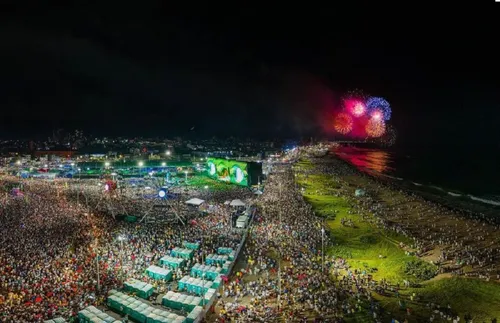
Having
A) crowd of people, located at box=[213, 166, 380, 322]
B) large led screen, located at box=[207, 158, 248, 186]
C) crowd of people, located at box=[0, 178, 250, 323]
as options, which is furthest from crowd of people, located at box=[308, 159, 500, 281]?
large led screen, located at box=[207, 158, 248, 186]

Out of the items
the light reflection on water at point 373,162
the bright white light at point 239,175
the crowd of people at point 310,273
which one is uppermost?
the bright white light at point 239,175

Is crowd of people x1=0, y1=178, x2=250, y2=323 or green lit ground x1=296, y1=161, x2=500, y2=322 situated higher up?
crowd of people x1=0, y1=178, x2=250, y2=323

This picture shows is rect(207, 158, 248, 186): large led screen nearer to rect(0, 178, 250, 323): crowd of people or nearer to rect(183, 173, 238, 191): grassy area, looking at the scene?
rect(183, 173, 238, 191): grassy area

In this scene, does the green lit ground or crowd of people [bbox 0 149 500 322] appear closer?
crowd of people [bbox 0 149 500 322]

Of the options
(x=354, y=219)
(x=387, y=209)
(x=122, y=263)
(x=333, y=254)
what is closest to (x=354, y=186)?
(x=387, y=209)

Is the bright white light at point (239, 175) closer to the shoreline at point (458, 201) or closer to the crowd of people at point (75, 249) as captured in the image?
the crowd of people at point (75, 249)

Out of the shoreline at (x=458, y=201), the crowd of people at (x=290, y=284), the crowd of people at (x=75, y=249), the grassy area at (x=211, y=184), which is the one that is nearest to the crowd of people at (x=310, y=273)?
the crowd of people at (x=290, y=284)

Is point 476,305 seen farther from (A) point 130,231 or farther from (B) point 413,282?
(A) point 130,231
